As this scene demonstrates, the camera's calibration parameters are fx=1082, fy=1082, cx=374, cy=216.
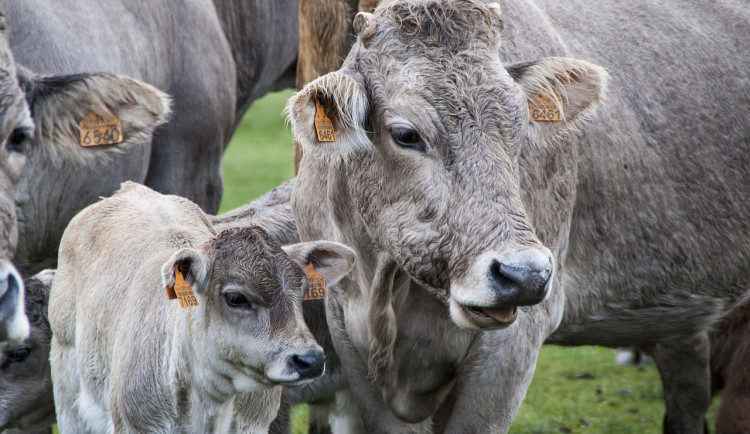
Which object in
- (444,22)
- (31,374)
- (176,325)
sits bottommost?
(31,374)

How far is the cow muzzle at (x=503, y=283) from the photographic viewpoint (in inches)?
155

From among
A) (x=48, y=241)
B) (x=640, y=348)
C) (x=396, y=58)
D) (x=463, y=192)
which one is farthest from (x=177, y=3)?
(x=640, y=348)

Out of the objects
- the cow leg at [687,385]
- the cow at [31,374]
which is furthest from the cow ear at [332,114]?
the cow leg at [687,385]

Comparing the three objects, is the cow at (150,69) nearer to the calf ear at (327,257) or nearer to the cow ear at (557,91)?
the calf ear at (327,257)

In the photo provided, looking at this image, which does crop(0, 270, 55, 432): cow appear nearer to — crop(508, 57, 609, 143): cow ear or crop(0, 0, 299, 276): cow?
crop(0, 0, 299, 276): cow

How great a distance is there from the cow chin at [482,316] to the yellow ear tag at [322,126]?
87 cm

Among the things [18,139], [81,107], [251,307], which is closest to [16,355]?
[81,107]

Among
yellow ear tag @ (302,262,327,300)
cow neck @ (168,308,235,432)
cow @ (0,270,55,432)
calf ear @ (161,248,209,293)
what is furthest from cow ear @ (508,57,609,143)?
cow @ (0,270,55,432)

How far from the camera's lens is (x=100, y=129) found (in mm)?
5137

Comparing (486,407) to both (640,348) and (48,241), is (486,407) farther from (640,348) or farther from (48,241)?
(640,348)

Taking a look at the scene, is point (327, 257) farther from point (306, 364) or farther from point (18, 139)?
point (18, 139)

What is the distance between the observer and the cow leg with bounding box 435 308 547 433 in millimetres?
4793

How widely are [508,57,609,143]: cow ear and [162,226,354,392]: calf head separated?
102cm

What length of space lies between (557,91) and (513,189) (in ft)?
2.44
